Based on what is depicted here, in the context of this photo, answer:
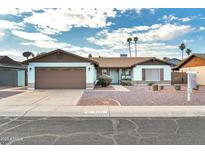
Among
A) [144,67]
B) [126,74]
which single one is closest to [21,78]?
[126,74]

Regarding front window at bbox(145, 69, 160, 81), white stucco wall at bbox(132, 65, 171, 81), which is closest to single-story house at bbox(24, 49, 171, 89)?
white stucco wall at bbox(132, 65, 171, 81)

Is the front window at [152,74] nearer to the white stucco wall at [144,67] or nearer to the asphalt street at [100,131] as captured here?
the white stucco wall at [144,67]

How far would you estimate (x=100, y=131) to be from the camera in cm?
712

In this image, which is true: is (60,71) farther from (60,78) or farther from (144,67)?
(144,67)

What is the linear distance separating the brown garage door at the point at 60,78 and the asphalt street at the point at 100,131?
14.4 m

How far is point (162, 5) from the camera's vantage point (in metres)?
8.95

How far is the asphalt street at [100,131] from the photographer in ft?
20.1

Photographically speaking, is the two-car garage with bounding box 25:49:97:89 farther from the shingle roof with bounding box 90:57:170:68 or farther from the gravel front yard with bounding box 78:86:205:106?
the shingle roof with bounding box 90:57:170:68

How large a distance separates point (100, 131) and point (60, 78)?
671 inches

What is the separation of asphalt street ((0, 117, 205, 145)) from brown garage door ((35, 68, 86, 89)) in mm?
14440

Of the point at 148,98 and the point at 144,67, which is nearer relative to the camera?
the point at 148,98

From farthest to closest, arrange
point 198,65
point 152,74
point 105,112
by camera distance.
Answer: point 152,74 → point 198,65 → point 105,112

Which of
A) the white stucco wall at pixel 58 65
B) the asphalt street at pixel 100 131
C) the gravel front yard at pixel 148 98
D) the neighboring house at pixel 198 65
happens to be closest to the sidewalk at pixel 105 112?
the asphalt street at pixel 100 131
